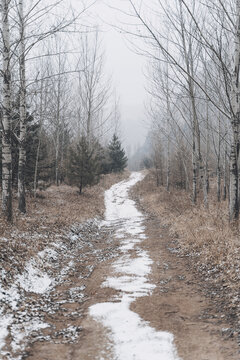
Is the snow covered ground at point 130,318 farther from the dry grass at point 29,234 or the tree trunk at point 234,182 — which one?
the tree trunk at point 234,182

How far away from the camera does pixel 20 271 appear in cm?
572

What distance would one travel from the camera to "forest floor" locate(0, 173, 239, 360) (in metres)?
3.52

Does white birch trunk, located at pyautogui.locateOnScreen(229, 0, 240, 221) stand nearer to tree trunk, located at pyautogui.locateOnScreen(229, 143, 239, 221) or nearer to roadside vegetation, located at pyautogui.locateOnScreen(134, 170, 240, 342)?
tree trunk, located at pyautogui.locateOnScreen(229, 143, 239, 221)

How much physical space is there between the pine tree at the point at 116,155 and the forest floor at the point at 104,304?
112 feet

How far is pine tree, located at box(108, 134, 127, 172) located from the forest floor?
34.2 metres

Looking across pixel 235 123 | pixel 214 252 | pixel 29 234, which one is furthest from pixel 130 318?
pixel 235 123

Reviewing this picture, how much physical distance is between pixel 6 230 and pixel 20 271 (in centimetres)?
221

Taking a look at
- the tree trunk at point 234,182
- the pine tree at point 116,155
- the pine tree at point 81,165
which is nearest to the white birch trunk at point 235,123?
the tree trunk at point 234,182

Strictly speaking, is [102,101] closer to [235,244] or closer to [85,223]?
[85,223]

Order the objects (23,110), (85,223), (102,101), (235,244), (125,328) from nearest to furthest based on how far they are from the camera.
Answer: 1. (125,328)
2. (235,244)
3. (23,110)
4. (85,223)
5. (102,101)

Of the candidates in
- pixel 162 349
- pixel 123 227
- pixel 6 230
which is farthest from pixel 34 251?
pixel 123 227

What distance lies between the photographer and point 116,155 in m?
43.6

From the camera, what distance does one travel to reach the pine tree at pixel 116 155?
43000 millimetres

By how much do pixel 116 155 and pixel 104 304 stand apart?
39229 mm
